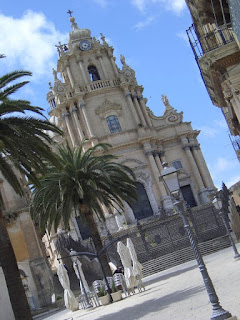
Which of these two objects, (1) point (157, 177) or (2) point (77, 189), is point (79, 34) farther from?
(2) point (77, 189)

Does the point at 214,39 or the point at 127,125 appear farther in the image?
the point at 127,125

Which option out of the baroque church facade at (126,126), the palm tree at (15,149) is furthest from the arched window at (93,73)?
the palm tree at (15,149)

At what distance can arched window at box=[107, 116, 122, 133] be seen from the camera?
141 feet

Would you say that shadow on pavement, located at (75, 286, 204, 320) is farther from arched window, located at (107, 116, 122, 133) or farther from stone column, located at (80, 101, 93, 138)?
arched window, located at (107, 116, 122, 133)

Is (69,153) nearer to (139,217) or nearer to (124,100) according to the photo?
(139,217)

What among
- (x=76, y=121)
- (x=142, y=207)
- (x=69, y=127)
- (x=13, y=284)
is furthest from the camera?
(x=69, y=127)

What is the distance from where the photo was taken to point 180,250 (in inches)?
1159

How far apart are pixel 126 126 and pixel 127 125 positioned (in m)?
0.15

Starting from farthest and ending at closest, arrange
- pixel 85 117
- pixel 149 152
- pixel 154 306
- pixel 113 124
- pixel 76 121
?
pixel 113 124, pixel 76 121, pixel 85 117, pixel 149 152, pixel 154 306

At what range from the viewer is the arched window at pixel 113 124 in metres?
43.0

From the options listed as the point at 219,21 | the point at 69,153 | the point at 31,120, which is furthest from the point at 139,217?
the point at 219,21

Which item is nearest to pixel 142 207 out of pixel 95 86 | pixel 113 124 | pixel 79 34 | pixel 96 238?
pixel 113 124

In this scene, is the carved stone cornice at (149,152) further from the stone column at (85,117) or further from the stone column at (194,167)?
the stone column at (85,117)

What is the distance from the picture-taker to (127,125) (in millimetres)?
43250
